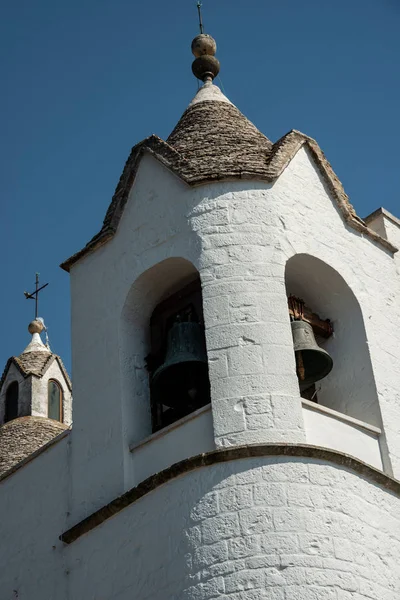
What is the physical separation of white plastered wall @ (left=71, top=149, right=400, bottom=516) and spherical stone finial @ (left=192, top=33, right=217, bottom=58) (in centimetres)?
282

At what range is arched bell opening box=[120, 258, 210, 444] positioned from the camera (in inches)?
645

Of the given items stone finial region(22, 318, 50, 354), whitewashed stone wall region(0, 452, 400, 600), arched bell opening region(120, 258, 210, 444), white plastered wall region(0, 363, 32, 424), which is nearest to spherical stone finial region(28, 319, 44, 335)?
stone finial region(22, 318, 50, 354)

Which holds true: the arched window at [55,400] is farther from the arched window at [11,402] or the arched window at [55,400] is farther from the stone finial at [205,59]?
the stone finial at [205,59]

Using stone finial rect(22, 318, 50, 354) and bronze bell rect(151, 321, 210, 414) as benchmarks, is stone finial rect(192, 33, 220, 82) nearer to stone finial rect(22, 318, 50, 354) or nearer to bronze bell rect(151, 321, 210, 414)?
bronze bell rect(151, 321, 210, 414)

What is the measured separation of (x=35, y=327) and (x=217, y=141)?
45.2ft

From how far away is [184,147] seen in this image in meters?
18.0

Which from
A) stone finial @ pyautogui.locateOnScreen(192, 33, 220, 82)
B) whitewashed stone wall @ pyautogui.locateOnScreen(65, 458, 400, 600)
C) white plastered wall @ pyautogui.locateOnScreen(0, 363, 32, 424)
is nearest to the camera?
whitewashed stone wall @ pyautogui.locateOnScreen(65, 458, 400, 600)

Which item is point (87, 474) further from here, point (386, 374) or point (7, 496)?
point (386, 374)

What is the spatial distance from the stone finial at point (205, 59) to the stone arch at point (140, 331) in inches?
160

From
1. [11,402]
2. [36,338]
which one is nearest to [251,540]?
[11,402]

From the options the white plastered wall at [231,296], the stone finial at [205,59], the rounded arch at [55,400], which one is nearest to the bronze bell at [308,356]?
the white plastered wall at [231,296]

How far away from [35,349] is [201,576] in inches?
641

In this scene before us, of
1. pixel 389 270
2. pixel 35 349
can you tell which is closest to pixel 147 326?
pixel 389 270

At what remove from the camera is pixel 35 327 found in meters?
31.0
